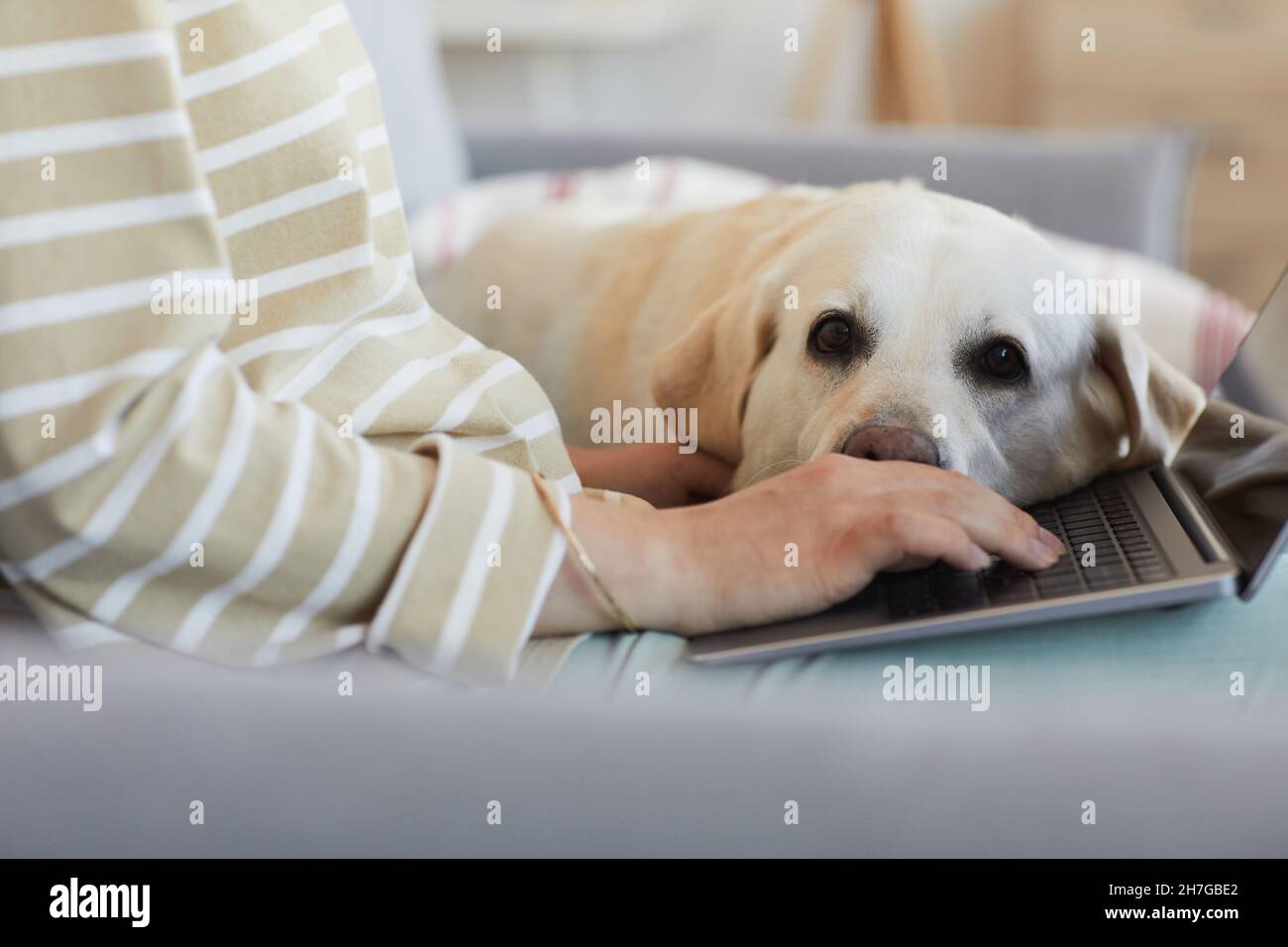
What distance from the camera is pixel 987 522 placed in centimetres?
72

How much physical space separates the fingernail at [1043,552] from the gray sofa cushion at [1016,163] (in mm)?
1322

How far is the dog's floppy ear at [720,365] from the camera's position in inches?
43.8

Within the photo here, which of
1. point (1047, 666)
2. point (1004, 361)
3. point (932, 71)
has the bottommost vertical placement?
point (1047, 666)

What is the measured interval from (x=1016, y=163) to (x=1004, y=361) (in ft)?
3.90

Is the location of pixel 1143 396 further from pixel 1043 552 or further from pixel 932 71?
pixel 932 71

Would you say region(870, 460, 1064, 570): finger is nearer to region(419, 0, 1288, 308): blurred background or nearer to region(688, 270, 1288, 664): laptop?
region(688, 270, 1288, 664): laptop

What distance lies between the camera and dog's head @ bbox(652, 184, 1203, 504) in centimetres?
98

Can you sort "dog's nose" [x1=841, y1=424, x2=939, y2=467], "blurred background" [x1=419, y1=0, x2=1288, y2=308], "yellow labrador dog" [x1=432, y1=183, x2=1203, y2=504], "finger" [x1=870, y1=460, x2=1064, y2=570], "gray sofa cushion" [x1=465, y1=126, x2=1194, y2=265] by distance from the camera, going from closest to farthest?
"finger" [x1=870, y1=460, x2=1064, y2=570] → "dog's nose" [x1=841, y1=424, x2=939, y2=467] → "yellow labrador dog" [x1=432, y1=183, x2=1203, y2=504] → "gray sofa cushion" [x1=465, y1=126, x2=1194, y2=265] → "blurred background" [x1=419, y1=0, x2=1288, y2=308]

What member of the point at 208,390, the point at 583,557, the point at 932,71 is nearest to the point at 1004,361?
the point at 583,557

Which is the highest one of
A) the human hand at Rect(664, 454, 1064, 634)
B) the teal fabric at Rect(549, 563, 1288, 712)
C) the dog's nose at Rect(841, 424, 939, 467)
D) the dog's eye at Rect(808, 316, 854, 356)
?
the dog's eye at Rect(808, 316, 854, 356)

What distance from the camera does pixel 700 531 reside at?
0.72 meters

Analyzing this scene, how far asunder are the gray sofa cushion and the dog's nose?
3.97ft

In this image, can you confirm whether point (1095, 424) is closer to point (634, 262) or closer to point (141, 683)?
point (634, 262)

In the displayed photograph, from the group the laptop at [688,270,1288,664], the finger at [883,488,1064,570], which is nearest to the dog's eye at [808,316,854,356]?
the laptop at [688,270,1288,664]
